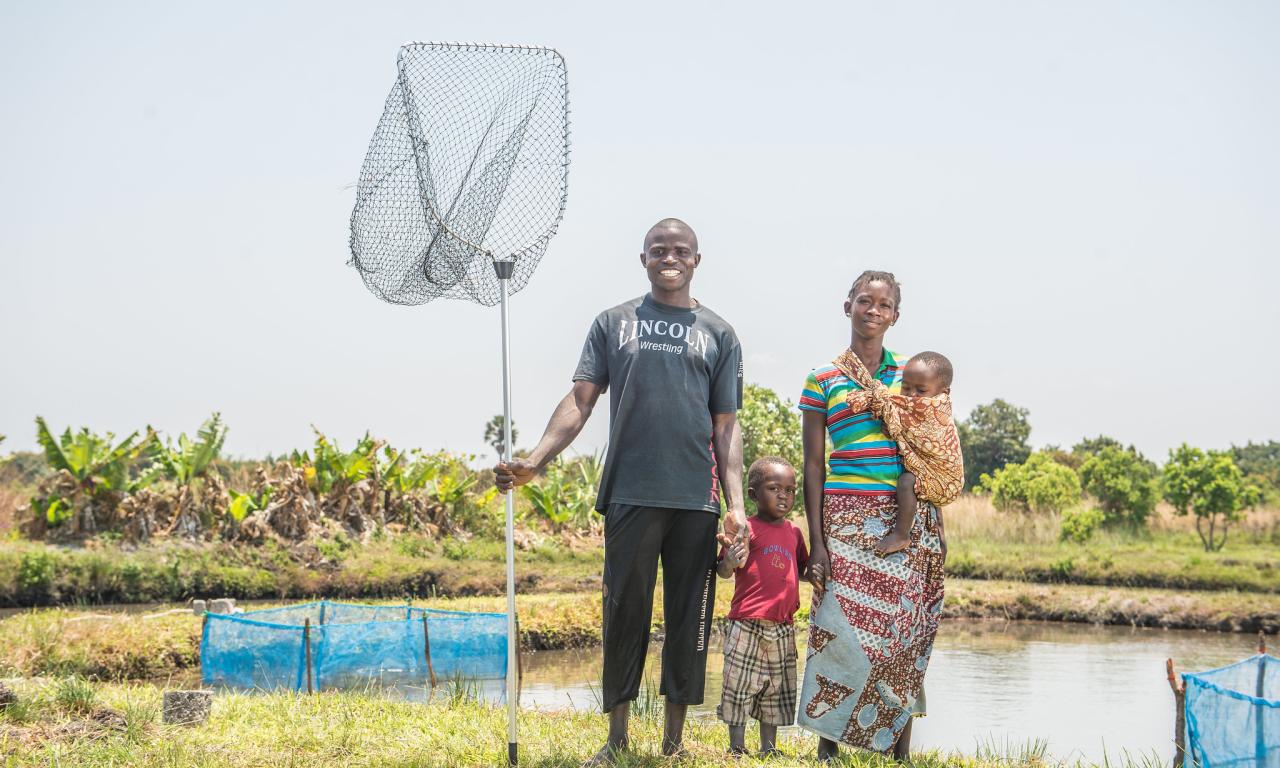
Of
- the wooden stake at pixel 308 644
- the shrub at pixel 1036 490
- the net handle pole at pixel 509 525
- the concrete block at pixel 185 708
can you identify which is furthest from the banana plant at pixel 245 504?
the shrub at pixel 1036 490

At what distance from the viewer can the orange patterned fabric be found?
3848mm

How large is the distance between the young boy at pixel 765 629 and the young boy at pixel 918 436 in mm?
447

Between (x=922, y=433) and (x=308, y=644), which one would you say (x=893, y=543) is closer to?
(x=922, y=433)

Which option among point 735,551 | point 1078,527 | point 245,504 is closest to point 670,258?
point 735,551

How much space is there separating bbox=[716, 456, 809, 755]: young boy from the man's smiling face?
2.84 ft

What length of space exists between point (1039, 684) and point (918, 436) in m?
8.19

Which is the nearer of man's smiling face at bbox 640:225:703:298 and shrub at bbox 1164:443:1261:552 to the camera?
man's smiling face at bbox 640:225:703:298

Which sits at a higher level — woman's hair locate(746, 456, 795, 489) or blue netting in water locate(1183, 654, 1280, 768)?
woman's hair locate(746, 456, 795, 489)

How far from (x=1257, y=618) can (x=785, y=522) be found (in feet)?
46.5

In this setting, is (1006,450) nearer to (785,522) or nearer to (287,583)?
(287,583)

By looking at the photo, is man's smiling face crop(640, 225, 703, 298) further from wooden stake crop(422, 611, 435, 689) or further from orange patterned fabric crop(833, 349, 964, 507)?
wooden stake crop(422, 611, 435, 689)

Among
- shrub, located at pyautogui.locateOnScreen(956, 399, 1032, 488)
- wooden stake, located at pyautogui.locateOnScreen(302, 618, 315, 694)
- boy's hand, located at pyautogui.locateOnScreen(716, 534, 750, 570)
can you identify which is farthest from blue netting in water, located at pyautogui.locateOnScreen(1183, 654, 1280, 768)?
shrub, located at pyautogui.locateOnScreen(956, 399, 1032, 488)

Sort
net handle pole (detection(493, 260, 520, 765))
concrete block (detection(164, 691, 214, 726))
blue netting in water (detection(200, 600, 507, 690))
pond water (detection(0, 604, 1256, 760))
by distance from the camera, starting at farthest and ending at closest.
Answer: pond water (detection(0, 604, 1256, 760)), blue netting in water (detection(200, 600, 507, 690)), concrete block (detection(164, 691, 214, 726)), net handle pole (detection(493, 260, 520, 765))

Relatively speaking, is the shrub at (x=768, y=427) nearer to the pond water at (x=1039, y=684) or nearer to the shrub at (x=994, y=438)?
the pond water at (x=1039, y=684)
